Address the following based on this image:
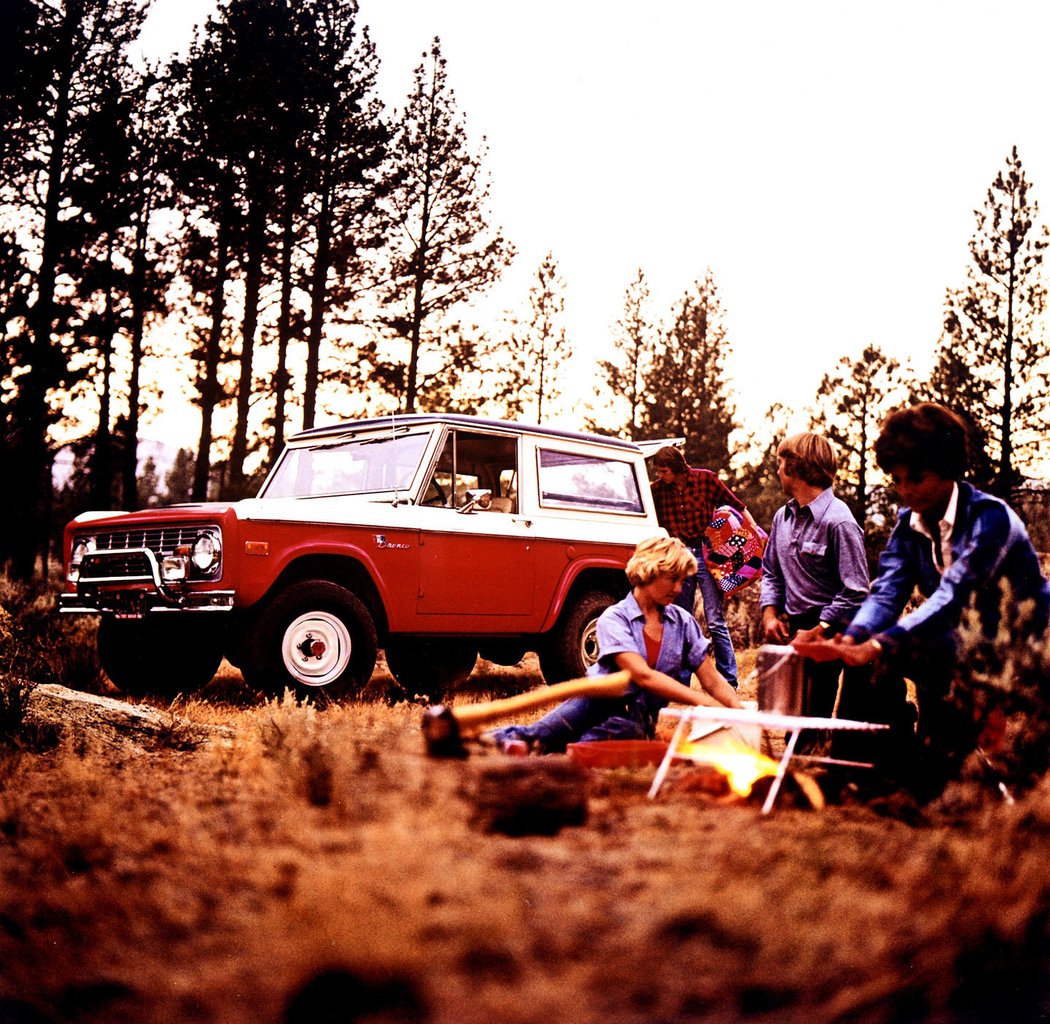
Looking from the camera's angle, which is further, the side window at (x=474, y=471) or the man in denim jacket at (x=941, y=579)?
the side window at (x=474, y=471)

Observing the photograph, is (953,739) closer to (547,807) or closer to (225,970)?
(547,807)

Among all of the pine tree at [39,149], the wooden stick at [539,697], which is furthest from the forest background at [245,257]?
the wooden stick at [539,697]

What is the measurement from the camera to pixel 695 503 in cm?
786

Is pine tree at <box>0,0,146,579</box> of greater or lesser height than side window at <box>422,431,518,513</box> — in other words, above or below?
above

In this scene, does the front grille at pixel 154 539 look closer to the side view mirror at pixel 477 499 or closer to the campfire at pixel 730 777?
the side view mirror at pixel 477 499

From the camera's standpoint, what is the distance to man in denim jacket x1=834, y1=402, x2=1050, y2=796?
3205 mm

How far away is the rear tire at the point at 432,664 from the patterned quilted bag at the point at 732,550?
1996 mm

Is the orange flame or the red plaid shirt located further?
the red plaid shirt

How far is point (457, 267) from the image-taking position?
22.0 meters

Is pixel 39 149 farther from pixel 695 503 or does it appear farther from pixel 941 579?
pixel 941 579

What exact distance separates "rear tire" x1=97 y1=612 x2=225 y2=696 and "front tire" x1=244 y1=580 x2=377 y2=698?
2.53ft

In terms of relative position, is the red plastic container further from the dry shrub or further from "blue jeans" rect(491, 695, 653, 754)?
the dry shrub

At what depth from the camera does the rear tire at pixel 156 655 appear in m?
7.59

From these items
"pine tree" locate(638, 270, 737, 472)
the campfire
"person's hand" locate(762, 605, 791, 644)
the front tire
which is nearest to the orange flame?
the campfire
